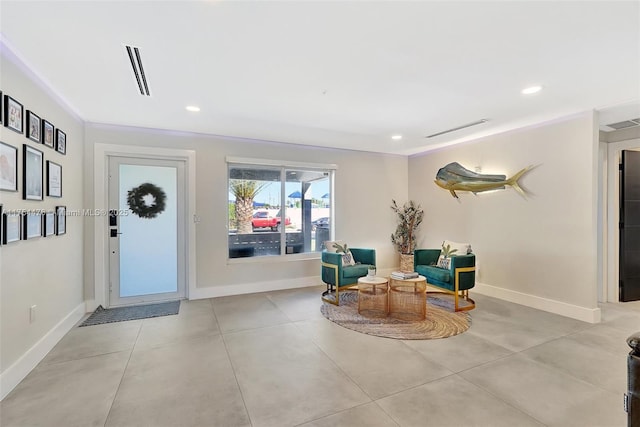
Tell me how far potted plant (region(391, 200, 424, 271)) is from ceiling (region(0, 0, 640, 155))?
258 centimetres

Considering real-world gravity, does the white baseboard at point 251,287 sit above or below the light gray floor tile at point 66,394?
above

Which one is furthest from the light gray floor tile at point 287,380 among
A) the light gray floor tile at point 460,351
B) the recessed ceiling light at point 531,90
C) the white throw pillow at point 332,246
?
the recessed ceiling light at point 531,90

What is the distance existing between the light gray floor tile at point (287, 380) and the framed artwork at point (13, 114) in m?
2.55

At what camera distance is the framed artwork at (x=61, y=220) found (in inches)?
124

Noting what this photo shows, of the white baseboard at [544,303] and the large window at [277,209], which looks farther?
the large window at [277,209]

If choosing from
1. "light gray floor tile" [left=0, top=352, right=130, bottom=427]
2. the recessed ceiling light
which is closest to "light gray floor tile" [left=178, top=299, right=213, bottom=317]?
"light gray floor tile" [left=0, top=352, right=130, bottom=427]

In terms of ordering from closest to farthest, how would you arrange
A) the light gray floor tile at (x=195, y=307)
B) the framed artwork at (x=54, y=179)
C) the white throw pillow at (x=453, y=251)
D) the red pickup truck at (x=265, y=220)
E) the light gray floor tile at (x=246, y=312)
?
the framed artwork at (x=54, y=179), the light gray floor tile at (x=246, y=312), the light gray floor tile at (x=195, y=307), the white throw pillow at (x=453, y=251), the red pickup truck at (x=265, y=220)

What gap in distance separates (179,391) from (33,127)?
255 cm

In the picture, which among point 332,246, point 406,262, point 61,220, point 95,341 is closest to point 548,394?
point 332,246

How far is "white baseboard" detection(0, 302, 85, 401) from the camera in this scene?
7.29 feet

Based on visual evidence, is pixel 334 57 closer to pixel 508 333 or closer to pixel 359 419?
pixel 359 419

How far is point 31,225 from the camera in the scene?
8.46 feet
